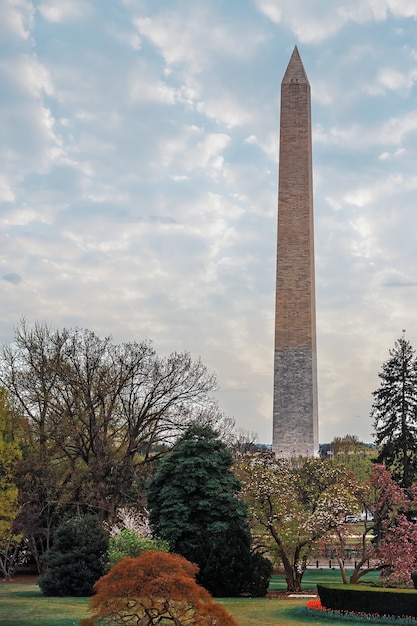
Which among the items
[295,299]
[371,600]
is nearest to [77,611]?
[371,600]

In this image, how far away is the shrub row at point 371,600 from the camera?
57.3 feet

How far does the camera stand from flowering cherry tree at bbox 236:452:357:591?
24047mm

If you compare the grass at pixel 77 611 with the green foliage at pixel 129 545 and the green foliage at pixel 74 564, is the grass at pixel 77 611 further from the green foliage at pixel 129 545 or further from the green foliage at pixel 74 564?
the green foliage at pixel 129 545

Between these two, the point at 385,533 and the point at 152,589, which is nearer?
the point at 152,589

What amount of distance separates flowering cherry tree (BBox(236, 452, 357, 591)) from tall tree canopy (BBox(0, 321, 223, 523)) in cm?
536

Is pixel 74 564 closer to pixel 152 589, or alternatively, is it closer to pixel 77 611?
pixel 77 611

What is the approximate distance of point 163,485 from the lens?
2409 cm

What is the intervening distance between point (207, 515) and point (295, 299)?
17603 millimetres

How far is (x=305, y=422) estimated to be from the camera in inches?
1521

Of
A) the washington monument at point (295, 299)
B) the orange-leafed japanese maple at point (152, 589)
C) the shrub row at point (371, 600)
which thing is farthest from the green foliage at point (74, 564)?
the washington monument at point (295, 299)

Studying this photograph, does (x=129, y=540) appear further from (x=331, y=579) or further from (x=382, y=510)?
(x=331, y=579)

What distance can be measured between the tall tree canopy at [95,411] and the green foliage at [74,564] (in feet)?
18.4

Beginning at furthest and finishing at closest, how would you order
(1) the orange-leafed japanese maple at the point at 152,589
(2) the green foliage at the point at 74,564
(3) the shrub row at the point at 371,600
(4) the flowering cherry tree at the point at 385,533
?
1. (2) the green foliage at the point at 74,564
2. (4) the flowering cherry tree at the point at 385,533
3. (3) the shrub row at the point at 371,600
4. (1) the orange-leafed japanese maple at the point at 152,589

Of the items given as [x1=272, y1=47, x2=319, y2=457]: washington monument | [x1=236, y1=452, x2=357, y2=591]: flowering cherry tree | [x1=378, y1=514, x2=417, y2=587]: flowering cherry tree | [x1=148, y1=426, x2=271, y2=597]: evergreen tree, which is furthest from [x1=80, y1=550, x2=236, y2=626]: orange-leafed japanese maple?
[x1=272, y1=47, x2=319, y2=457]: washington monument
